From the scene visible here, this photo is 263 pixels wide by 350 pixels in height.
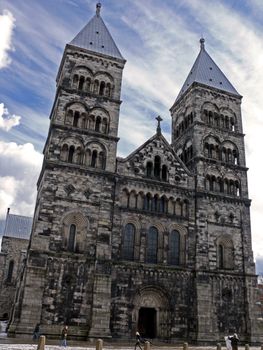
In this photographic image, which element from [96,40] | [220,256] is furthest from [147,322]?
[96,40]

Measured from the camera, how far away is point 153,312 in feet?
106

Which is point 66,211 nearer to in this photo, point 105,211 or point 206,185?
point 105,211

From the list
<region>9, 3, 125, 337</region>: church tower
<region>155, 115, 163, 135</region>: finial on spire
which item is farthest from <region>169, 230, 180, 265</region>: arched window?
<region>155, 115, 163, 135</region>: finial on spire

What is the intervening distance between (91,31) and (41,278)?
28.4 metres

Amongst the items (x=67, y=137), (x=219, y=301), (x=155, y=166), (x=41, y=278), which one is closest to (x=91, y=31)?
(x=67, y=137)

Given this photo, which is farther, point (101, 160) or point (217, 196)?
point (217, 196)

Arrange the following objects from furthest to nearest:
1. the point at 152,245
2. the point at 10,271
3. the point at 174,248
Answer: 1. the point at 10,271
2. the point at 174,248
3. the point at 152,245

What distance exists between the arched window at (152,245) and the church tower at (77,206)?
4.09 metres

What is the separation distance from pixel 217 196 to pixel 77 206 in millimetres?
14498

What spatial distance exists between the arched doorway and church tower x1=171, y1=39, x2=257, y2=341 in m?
2.83

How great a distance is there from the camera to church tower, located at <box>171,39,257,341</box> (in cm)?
3372

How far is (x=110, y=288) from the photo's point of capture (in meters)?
30.4

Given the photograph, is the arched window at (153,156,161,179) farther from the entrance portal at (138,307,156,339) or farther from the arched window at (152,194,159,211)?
the entrance portal at (138,307,156,339)

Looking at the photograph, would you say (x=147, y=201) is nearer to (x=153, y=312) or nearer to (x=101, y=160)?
(x=101, y=160)
